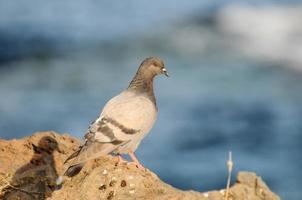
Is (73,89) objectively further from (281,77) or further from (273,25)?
(273,25)

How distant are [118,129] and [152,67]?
1.42 metres

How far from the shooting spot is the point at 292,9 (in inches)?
2099

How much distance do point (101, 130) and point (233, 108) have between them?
28678mm

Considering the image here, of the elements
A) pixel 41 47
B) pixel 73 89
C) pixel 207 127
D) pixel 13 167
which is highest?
pixel 41 47

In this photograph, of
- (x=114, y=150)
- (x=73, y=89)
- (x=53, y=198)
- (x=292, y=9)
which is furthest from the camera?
(x=292, y=9)

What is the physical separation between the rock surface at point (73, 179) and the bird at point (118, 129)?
0.17 metres

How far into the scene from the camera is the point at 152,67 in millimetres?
11844

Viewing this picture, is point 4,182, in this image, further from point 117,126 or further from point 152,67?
point 152,67

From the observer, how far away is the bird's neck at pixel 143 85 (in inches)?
457

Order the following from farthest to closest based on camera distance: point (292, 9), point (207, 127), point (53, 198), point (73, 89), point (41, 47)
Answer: point (292, 9) < point (41, 47) < point (73, 89) < point (207, 127) < point (53, 198)

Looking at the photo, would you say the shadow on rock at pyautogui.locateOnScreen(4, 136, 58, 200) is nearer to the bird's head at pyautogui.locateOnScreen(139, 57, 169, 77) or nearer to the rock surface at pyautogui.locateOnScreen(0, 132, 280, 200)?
the rock surface at pyautogui.locateOnScreen(0, 132, 280, 200)

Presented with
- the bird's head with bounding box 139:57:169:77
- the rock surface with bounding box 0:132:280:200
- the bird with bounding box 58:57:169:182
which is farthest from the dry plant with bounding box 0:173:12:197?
the bird's head with bounding box 139:57:169:77

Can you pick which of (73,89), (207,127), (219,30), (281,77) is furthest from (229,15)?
(207,127)

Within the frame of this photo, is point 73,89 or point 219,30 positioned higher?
point 219,30
